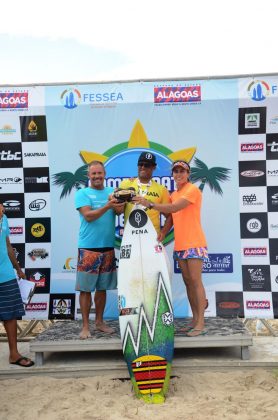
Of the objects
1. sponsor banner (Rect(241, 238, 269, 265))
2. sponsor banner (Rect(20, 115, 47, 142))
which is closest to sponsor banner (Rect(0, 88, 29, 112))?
sponsor banner (Rect(20, 115, 47, 142))

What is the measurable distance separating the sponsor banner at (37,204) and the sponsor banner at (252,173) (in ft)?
6.30

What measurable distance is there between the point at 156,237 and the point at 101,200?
55cm

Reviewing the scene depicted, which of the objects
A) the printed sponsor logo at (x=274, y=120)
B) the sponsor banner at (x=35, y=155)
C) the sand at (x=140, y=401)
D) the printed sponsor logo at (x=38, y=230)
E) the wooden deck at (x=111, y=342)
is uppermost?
the printed sponsor logo at (x=274, y=120)

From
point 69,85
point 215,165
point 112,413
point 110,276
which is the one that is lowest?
point 112,413

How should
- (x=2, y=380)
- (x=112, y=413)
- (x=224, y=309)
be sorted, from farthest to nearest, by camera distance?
(x=224, y=309) → (x=2, y=380) → (x=112, y=413)

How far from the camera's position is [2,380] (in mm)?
3699

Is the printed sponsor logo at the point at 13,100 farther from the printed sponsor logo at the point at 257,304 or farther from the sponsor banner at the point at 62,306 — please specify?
the printed sponsor logo at the point at 257,304

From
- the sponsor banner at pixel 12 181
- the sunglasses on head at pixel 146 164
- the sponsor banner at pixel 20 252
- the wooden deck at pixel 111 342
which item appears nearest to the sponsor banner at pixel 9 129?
the sponsor banner at pixel 12 181

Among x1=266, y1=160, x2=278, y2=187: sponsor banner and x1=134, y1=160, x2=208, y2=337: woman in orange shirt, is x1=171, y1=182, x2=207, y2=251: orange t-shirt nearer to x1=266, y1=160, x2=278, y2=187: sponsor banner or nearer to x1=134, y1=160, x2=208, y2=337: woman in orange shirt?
x1=134, y1=160, x2=208, y2=337: woman in orange shirt

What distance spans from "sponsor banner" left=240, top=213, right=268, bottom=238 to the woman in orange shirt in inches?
33.5

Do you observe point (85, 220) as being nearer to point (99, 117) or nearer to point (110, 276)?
point (110, 276)

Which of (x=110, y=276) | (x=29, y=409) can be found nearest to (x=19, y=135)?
(x=110, y=276)

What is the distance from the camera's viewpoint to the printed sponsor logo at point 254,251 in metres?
4.54

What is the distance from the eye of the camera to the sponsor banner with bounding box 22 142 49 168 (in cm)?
470
